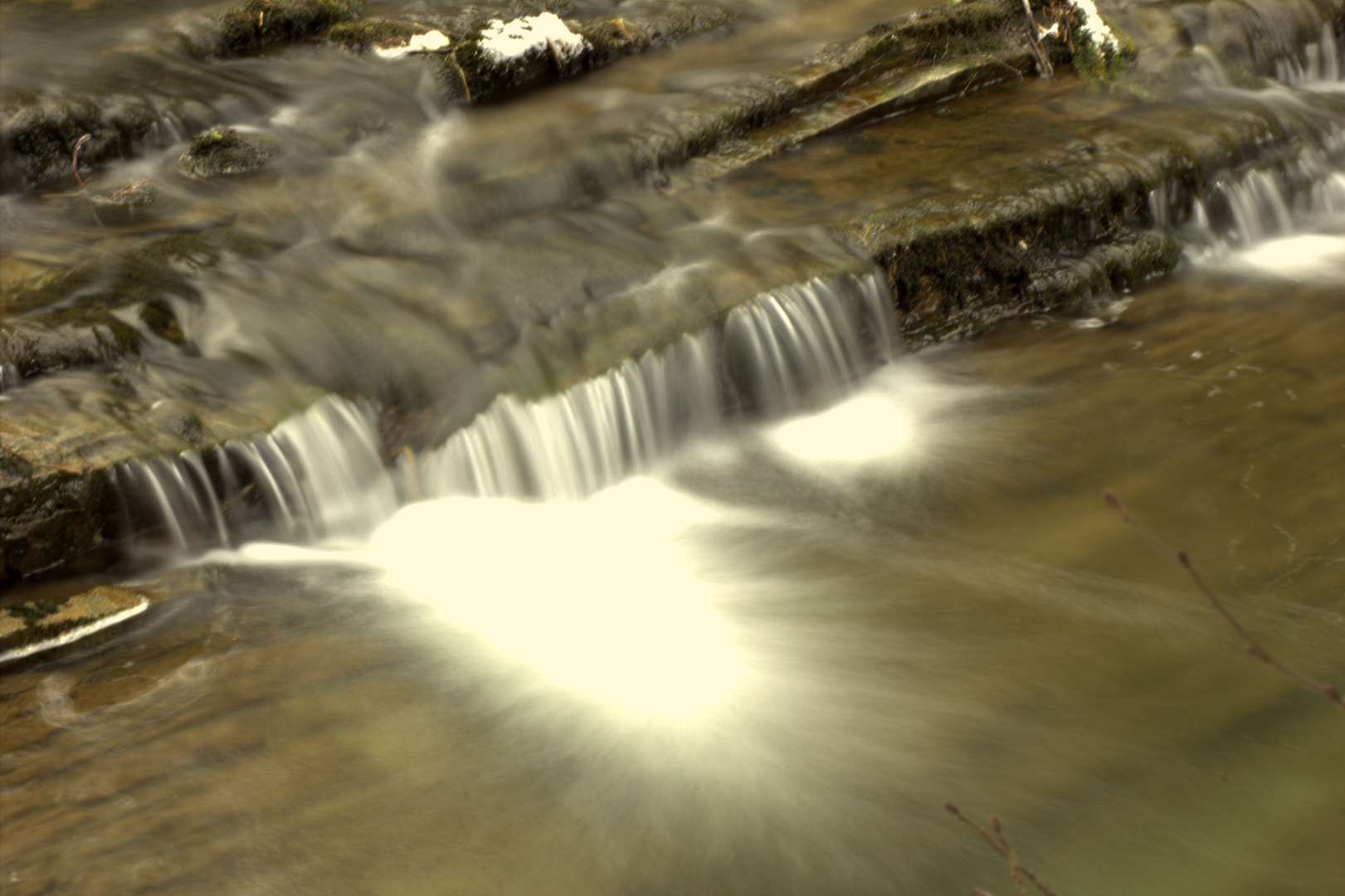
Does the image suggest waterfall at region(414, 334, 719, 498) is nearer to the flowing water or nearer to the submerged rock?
the flowing water

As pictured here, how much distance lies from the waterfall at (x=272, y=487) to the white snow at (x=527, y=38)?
3.47m

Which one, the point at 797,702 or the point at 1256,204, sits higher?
the point at 1256,204

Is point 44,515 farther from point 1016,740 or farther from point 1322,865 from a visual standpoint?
point 1322,865

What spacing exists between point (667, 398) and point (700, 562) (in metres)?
1.10

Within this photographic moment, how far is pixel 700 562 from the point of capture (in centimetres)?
512

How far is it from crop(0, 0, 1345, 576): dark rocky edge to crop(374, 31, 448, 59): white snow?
5.72ft

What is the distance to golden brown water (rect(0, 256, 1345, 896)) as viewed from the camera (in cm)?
357

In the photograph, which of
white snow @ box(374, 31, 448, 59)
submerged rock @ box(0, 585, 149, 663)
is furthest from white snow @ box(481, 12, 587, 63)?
submerged rock @ box(0, 585, 149, 663)

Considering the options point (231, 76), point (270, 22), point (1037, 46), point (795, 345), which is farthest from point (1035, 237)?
point (270, 22)

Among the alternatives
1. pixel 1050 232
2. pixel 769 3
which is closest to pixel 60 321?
pixel 1050 232

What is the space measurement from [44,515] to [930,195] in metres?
4.64

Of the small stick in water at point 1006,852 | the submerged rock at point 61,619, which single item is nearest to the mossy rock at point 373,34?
the submerged rock at point 61,619

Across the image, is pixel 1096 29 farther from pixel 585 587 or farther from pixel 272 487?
pixel 272 487

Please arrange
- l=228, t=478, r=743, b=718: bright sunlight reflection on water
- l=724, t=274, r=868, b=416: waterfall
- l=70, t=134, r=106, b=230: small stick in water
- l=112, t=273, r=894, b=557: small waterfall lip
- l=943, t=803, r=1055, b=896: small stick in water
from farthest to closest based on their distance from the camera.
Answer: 1. l=70, t=134, r=106, b=230: small stick in water
2. l=724, t=274, r=868, b=416: waterfall
3. l=112, t=273, r=894, b=557: small waterfall lip
4. l=228, t=478, r=743, b=718: bright sunlight reflection on water
5. l=943, t=803, r=1055, b=896: small stick in water
